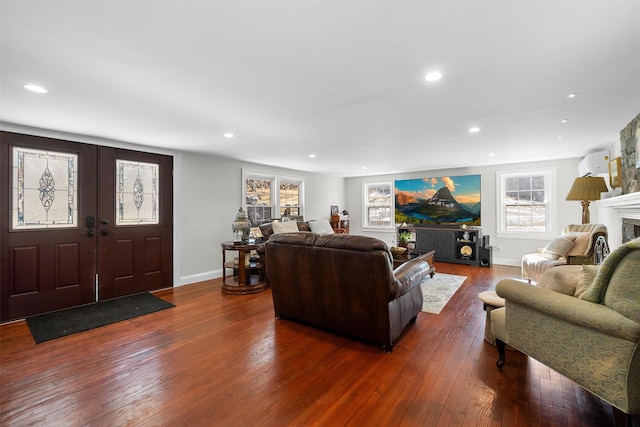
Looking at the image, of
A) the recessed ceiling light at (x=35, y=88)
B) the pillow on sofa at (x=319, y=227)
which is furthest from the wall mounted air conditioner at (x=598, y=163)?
the recessed ceiling light at (x=35, y=88)

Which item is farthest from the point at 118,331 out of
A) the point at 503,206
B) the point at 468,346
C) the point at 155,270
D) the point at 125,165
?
the point at 503,206

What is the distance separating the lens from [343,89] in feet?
7.39

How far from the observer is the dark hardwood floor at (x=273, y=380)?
1.65 meters

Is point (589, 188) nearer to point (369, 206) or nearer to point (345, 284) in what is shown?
point (345, 284)

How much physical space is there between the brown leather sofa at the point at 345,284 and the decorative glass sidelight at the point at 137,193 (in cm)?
247

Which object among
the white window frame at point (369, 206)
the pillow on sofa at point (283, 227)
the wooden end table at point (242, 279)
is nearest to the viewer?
the wooden end table at point (242, 279)

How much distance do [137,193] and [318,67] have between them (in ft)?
11.9

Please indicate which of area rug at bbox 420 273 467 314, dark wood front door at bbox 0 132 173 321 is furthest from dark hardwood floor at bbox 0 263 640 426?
dark wood front door at bbox 0 132 173 321

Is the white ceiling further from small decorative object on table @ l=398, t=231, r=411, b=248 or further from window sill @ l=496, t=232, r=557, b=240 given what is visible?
small decorative object on table @ l=398, t=231, r=411, b=248

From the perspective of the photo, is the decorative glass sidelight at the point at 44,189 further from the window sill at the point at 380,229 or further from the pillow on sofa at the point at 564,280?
the window sill at the point at 380,229

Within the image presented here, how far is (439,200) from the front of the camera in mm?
6621

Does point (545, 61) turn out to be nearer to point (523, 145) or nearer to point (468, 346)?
point (468, 346)

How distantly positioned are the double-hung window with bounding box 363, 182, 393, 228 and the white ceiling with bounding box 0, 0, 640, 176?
4.20m

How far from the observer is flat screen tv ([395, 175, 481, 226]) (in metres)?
6.25
